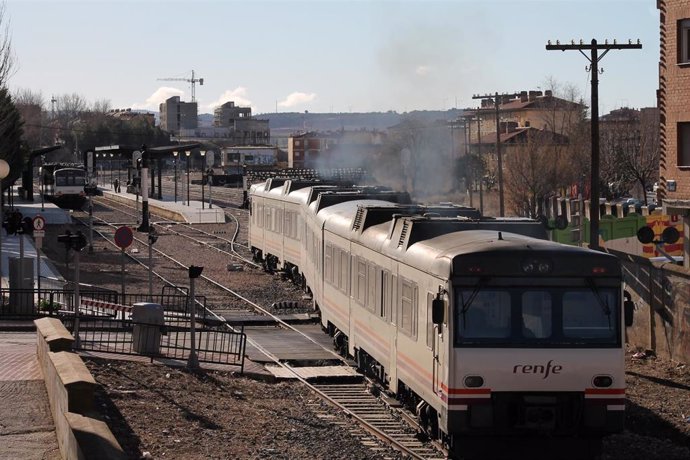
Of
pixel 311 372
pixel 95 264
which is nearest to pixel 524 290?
pixel 311 372

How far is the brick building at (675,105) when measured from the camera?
34625 millimetres

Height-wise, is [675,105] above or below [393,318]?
above

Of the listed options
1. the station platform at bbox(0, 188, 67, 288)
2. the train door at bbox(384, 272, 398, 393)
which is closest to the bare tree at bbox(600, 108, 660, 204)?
the station platform at bbox(0, 188, 67, 288)

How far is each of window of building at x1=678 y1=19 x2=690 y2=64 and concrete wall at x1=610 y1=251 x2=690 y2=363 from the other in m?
10.9

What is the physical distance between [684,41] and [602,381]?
2302 cm

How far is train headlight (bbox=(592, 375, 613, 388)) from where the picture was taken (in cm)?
1384

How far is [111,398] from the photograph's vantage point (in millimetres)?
17906

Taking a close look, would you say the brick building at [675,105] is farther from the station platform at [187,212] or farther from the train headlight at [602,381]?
the station platform at [187,212]

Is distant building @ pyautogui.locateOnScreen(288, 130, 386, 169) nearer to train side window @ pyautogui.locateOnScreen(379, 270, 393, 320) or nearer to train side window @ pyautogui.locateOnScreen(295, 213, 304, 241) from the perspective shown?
train side window @ pyautogui.locateOnScreen(295, 213, 304, 241)

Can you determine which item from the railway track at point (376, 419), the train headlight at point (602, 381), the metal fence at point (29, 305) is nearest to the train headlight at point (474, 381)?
the train headlight at point (602, 381)

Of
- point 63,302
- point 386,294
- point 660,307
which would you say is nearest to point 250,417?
point 386,294

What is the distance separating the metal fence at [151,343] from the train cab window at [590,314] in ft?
30.6

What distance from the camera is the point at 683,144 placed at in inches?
1394

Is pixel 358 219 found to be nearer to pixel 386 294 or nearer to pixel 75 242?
pixel 386 294
